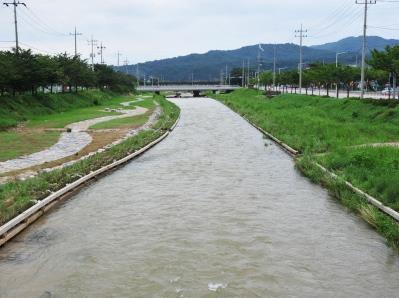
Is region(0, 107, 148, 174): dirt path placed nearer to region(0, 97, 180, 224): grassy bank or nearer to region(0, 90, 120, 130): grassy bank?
region(0, 97, 180, 224): grassy bank

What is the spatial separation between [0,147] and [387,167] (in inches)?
740

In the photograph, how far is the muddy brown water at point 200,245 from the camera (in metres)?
8.91

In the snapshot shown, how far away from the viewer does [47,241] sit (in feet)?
38.0

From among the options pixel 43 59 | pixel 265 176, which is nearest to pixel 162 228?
pixel 265 176

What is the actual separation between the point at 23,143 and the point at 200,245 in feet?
62.2

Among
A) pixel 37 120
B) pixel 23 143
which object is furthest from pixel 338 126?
pixel 37 120

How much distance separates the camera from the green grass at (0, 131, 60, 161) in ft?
77.1

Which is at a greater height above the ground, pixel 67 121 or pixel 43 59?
pixel 43 59

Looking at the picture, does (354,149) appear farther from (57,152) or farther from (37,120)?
(37,120)

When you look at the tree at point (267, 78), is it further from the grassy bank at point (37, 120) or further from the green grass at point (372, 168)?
A: the green grass at point (372, 168)

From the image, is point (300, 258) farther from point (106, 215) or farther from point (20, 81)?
point (20, 81)

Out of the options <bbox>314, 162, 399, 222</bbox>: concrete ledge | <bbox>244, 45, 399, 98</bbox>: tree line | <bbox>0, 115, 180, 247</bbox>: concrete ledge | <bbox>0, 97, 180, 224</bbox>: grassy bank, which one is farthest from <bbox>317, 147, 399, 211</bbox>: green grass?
<bbox>244, 45, 399, 98</bbox>: tree line

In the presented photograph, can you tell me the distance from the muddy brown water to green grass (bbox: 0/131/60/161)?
23.4 ft

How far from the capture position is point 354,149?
66.4 ft
